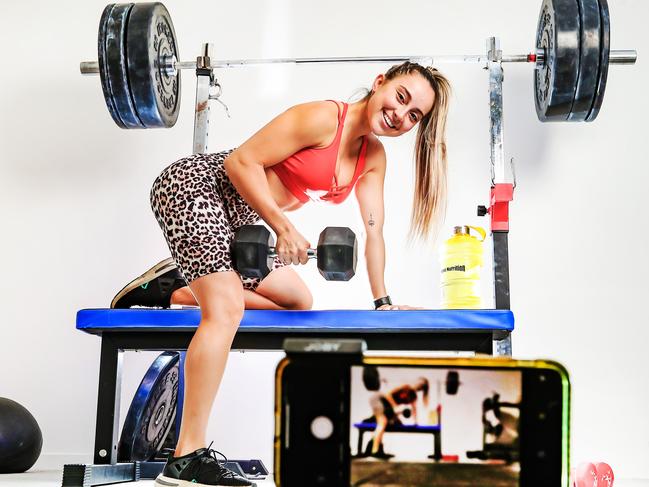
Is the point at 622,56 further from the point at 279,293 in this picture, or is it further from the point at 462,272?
the point at 279,293

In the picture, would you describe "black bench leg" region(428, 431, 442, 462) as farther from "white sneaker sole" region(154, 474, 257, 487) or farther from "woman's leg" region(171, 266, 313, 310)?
"woman's leg" region(171, 266, 313, 310)

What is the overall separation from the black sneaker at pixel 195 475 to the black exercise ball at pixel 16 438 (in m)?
1.36

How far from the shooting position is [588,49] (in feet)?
8.91

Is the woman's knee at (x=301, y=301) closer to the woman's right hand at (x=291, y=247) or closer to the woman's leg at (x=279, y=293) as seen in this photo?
the woman's leg at (x=279, y=293)

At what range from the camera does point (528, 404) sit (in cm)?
80

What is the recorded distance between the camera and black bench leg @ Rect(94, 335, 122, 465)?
8.45ft

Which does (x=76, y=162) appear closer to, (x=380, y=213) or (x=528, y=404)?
(x=380, y=213)

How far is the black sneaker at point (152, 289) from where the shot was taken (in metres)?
2.81

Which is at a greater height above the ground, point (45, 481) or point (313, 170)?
point (313, 170)

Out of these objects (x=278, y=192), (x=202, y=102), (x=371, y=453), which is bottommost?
(x=371, y=453)

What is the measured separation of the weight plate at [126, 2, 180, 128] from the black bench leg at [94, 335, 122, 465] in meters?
0.96

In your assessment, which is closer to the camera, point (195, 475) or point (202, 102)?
point (195, 475)

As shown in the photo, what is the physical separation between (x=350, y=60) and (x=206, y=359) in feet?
5.29

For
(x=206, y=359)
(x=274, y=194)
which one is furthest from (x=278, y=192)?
(x=206, y=359)
